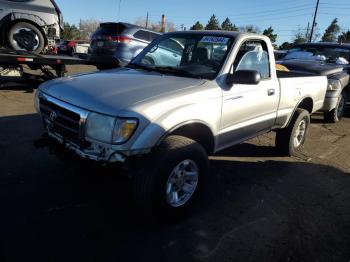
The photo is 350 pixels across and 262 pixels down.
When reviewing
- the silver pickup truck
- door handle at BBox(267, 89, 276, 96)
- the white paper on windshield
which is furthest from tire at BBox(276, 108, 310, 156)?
the white paper on windshield

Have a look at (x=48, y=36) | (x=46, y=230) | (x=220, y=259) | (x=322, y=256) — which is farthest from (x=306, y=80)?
Result: (x=48, y=36)

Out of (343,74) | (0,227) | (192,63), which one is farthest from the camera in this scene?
(343,74)

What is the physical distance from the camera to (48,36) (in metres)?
9.83

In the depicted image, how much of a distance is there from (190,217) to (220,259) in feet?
2.27

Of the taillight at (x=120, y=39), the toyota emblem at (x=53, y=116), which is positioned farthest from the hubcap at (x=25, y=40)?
the toyota emblem at (x=53, y=116)

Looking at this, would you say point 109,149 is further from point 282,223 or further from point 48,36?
point 48,36

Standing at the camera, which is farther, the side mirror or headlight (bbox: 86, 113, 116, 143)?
the side mirror

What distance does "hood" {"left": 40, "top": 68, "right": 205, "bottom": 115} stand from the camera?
309 centimetres

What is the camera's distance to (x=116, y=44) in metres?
10.4

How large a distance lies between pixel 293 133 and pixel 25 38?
7.43 meters

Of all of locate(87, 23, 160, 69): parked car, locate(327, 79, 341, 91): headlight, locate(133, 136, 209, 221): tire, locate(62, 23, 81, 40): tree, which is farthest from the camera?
locate(62, 23, 81, 40): tree

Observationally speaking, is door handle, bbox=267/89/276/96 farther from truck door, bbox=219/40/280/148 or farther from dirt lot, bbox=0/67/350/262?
dirt lot, bbox=0/67/350/262

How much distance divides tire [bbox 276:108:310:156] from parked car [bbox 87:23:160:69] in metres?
5.66

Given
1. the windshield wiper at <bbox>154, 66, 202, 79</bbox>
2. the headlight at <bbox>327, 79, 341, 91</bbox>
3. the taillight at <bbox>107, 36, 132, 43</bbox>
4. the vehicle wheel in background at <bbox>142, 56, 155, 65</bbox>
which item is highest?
the taillight at <bbox>107, 36, 132, 43</bbox>
